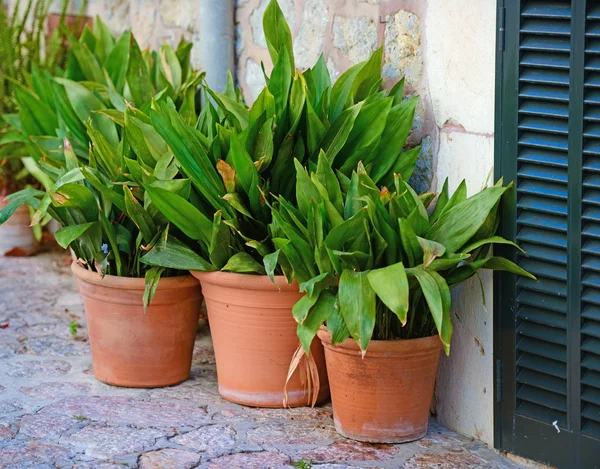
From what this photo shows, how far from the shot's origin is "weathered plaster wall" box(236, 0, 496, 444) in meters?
2.40

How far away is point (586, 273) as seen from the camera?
7.13ft

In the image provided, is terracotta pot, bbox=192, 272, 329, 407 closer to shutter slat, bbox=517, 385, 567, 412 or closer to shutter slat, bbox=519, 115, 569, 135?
shutter slat, bbox=517, 385, 567, 412

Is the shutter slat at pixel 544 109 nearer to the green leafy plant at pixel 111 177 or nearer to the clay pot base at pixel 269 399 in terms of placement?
the green leafy plant at pixel 111 177

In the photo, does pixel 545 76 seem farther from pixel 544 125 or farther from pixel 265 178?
pixel 265 178

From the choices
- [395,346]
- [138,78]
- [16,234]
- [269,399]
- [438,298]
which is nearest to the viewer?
[438,298]

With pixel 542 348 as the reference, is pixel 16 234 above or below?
above

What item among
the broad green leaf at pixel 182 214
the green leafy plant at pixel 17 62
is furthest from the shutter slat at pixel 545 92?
the green leafy plant at pixel 17 62

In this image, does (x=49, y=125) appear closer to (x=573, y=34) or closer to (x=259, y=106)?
(x=259, y=106)

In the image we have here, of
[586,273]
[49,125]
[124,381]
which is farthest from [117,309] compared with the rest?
[586,273]

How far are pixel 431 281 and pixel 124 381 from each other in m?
1.18

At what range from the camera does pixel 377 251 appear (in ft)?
7.68

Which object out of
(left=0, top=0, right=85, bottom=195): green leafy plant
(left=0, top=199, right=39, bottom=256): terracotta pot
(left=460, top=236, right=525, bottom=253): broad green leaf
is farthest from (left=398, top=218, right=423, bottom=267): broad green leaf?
(left=0, top=199, right=39, bottom=256): terracotta pot

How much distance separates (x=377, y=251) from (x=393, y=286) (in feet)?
0.62

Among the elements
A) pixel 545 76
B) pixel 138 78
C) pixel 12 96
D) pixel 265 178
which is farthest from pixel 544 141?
pixel 12 96
